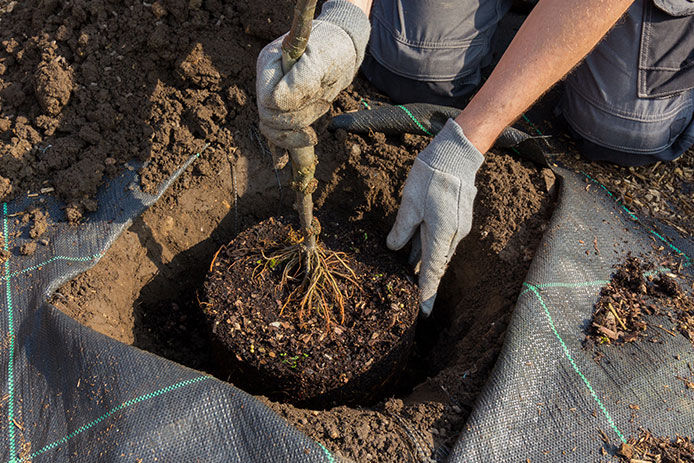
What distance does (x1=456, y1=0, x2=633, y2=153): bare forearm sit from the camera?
73.2 inches

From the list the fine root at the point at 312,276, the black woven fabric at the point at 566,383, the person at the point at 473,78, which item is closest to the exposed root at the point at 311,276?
the fine root at the point at 312,276

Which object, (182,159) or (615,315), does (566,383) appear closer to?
(615,315)

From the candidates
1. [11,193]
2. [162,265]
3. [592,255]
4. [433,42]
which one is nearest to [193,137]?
[162,265]

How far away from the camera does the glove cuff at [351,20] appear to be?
1.87 metres

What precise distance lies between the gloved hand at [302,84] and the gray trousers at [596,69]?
0.92 metres

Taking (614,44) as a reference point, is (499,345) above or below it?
below

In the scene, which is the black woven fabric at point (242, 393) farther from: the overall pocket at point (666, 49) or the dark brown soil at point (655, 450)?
the overall pocket at point (666, 49)

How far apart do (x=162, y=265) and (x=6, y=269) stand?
1.79 ft

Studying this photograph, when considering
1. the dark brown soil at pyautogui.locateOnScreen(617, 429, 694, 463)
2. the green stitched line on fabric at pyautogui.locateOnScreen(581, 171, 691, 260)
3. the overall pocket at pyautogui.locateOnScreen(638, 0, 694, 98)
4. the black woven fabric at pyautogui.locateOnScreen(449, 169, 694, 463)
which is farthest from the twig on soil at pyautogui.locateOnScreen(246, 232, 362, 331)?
the overall pocket at pyautogui.locateOnScreen(638, 0, 694, 98)

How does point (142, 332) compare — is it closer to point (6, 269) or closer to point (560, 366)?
point (6, 269)

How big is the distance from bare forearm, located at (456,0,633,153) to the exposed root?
27.2 inches

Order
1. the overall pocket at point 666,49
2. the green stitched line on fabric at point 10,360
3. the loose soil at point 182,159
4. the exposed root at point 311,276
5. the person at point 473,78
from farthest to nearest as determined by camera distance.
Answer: the overall pocket at point 666,49 < the loose soil at point 182,159 < the exposed root at point 311,276 < the person at point 473,78 < the green stitched line on fabric at point 10,360

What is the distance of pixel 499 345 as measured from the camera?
5.86 feet

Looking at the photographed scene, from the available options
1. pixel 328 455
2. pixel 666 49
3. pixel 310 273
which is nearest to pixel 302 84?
pixel 310 273
